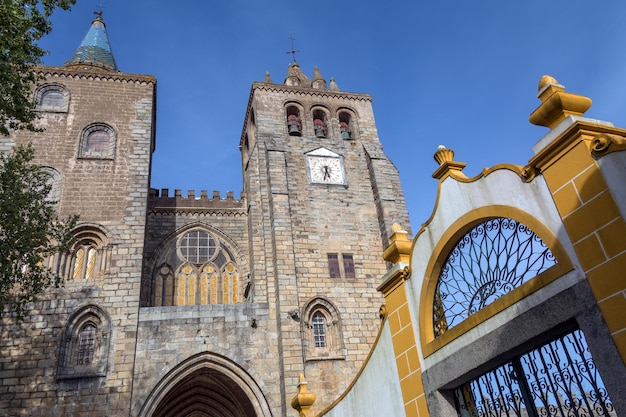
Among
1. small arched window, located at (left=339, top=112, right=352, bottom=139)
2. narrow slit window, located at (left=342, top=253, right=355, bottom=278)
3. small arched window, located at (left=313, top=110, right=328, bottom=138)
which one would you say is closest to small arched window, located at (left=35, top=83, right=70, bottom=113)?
small arched window, located at (left=313, top=110, right=328, bottom=138)

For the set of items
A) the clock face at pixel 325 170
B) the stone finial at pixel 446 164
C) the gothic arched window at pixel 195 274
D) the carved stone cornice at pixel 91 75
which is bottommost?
the stone finial at pixel 446 164

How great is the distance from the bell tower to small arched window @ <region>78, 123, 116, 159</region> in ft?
16.1

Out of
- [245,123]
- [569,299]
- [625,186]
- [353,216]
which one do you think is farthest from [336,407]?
[245,123]

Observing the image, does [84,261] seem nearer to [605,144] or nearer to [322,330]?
[322,330]

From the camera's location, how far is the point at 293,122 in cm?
2041

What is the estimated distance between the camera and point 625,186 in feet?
12.9

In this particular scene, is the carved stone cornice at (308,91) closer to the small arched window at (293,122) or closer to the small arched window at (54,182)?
the small arched window at (293,122)

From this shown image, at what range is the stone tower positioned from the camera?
1299 cm

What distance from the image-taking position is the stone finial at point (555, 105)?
173 inches

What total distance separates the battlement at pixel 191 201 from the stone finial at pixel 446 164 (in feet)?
49.1

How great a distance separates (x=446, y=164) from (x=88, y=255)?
12.4m

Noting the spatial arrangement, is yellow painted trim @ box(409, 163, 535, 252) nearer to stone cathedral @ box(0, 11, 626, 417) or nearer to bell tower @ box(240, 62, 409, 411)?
stone cathedral @ box(0, 11, 626, 417)

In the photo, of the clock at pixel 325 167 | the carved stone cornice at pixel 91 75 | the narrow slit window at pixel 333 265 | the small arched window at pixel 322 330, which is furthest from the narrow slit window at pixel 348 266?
the carved stone cornice at pixel 91 75

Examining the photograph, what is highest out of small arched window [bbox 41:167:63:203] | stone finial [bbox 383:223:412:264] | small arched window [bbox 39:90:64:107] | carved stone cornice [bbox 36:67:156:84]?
carved stone cornice [bbox 36:67:156:84]
